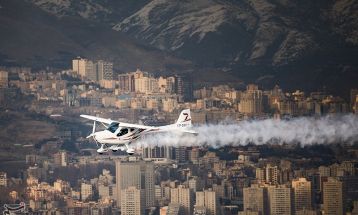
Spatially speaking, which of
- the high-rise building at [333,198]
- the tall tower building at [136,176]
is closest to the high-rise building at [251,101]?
the high-rise building at [333,198]

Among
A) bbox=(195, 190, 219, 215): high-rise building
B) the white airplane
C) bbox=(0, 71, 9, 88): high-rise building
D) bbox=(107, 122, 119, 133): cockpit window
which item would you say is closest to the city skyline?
bbox=(195, 190, 219, 215): high-rise building

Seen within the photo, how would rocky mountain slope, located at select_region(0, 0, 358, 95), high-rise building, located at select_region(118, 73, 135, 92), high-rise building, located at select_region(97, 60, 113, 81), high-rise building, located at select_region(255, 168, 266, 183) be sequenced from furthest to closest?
high-rise building, located at select_region(97, 60, 113, 81) → high-rise building, located at select_region(118, 73, 135, 92) → rocky mountain slope, located at select_region(0, 0, 358, 95) → high-rise building, located at select_region(255, 168, 266, 183)

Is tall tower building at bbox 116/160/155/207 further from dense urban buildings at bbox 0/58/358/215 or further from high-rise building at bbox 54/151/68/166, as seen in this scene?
high-rise building at bbox 54/151/68/166

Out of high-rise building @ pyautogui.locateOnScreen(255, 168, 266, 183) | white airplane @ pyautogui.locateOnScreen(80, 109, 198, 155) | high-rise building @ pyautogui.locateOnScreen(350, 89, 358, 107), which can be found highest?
high-rise building @ pyautogui.locateOnScreen(350, 89, 358, 107)

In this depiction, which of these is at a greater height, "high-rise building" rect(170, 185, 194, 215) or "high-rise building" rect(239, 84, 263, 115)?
"high-rise building" rect(239, 84, 263, 115)

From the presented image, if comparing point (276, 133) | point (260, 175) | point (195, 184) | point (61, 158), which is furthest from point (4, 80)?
point (276, 133)

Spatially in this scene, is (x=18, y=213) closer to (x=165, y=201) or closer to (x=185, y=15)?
(x=165, y=201)

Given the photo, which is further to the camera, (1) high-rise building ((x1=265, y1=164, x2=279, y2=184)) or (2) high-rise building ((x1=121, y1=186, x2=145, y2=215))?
(2) high-rise building ((x1=121, y1=186, x2=145, y2=215))

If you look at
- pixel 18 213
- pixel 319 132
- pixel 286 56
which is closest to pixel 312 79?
pixel 286 56
